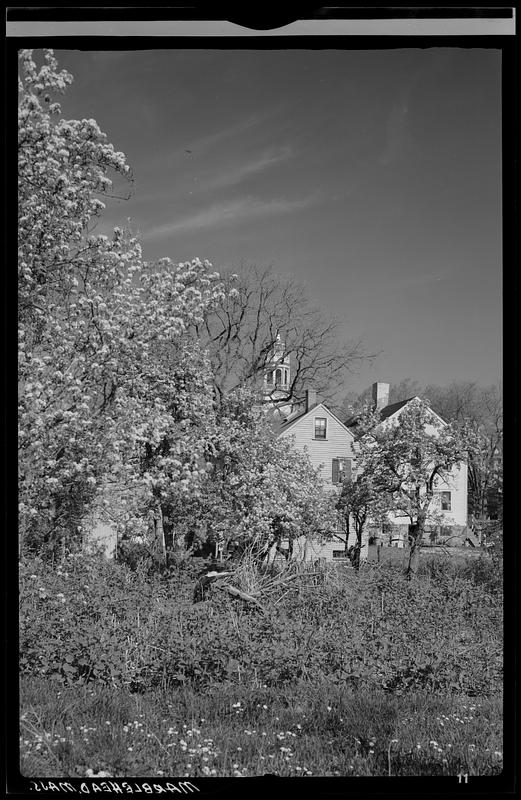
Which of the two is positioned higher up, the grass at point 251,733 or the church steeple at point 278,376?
the church steeple at point 278,376

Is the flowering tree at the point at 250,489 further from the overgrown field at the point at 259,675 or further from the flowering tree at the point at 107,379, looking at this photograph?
the overgrown field at the point at 259,675

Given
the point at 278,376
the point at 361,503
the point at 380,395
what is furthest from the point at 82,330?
the point at 361,503

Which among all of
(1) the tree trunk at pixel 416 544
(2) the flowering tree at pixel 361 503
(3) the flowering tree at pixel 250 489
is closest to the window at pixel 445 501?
(1) the tree trunk at pixel 416 544

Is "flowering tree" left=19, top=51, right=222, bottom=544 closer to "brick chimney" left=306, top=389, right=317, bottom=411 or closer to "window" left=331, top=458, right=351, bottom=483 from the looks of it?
"brick chimney" left=306, top=389, right=317, bottom=411

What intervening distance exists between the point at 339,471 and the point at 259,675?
2.52 meters

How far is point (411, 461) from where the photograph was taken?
5.44 meters

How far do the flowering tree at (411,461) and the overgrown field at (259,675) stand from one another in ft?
2.94

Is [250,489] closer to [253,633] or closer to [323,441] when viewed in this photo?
[323,441]

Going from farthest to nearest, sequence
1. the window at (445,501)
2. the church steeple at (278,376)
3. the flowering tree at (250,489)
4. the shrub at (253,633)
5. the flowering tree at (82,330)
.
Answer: the window at (445,501) → the flowering tree at (250,489) → the church steeple at (278,376) → the flowering tree at (82,330) → the shrub at (253,633)

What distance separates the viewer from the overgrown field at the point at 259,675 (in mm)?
1917

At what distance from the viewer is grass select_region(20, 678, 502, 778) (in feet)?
6.07
